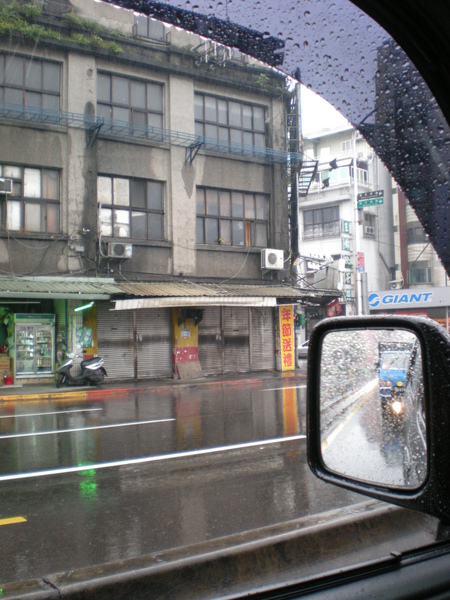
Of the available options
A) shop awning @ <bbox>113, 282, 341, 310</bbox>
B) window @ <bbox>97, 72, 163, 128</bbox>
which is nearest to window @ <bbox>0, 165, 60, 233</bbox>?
window @ <bbox>97, 72, 163, 128</bbox>

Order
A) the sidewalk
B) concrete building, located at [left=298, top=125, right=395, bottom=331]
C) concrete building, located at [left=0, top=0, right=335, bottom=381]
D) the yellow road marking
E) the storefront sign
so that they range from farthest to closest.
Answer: concrete building, located at [left=0, top=0, right=335, bottom=381] < the sidewalk < the yellow road marking < the storefront sign < concrete building, located at [left=298, top=125, right=395, bottom=331]

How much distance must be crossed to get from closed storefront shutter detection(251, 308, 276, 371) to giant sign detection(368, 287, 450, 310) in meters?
20.0

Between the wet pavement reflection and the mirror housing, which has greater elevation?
the mirror housing

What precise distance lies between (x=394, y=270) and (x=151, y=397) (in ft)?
46.2

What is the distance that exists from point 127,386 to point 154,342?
2.59 meters

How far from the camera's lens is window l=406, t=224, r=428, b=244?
1968 millimetres

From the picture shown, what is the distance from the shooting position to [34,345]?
18.2 m

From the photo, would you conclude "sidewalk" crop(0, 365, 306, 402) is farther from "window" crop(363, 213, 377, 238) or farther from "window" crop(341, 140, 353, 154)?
"window" crop(341, 140, 353, 154)

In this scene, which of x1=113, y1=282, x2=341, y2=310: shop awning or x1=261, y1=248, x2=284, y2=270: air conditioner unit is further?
x1=261, y1=248, x2=284, y2=270: air conditioner unit

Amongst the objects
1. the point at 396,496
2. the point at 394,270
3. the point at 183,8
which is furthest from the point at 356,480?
the point at 183,8

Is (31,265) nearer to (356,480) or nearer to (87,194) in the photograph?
(87,194)

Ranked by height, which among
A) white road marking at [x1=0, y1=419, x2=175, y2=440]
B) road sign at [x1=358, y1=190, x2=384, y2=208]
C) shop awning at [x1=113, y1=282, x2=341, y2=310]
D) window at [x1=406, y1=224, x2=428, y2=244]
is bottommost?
white road marking at [x1=0, y1=419, x2=175, y2=440]

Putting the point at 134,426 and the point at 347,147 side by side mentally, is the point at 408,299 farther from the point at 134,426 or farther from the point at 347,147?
the point at 134,426

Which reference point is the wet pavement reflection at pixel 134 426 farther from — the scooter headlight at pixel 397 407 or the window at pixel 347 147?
the scooter headlight at pixel 397 407
